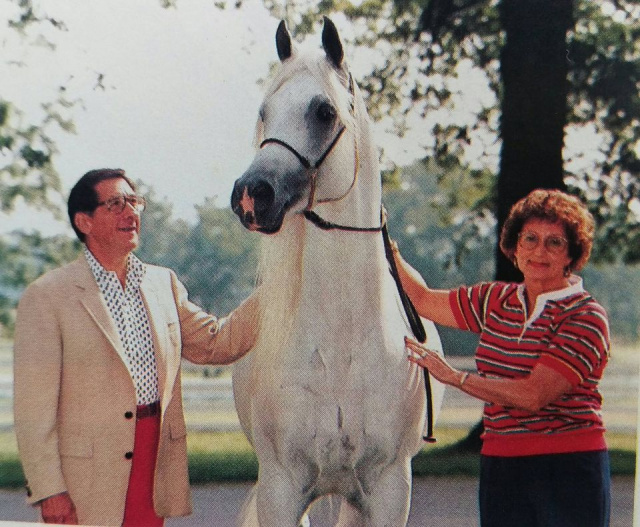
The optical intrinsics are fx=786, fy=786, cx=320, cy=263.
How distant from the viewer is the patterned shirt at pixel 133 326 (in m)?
2.67

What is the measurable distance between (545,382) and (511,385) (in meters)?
0.11

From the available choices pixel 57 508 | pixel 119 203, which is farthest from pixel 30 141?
pixel 57 508

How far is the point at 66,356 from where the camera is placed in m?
2.62

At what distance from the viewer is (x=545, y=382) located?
88.1 inches

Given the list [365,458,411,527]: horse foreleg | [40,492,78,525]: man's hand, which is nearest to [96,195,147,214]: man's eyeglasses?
[40,492,78,525]: man's hand

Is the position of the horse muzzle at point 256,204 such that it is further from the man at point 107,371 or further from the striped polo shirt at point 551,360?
the striped polo shirt at point 551,360

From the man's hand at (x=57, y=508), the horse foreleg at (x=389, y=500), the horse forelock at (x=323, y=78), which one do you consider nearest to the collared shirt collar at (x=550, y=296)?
the horse foreleg at (x=389, y=500)

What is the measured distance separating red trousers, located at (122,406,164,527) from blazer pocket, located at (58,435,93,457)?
154mm

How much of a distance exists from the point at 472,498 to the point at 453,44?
1593mm

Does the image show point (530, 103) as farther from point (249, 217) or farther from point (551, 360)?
point (249, 217)

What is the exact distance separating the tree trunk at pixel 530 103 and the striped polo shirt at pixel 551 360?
0.36m

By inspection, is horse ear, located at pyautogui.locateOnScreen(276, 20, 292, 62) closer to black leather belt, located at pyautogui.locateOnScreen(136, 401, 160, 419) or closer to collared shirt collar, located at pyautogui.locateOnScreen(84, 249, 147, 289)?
collared shirt collar, located at pyautogui.locateOnScreen(84, 249, 147, 289)

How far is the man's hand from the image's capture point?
2.60 m

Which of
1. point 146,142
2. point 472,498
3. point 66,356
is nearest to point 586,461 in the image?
point 472,498
